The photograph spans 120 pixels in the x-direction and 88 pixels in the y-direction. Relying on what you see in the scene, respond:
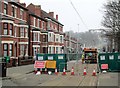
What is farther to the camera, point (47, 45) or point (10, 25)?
point (47, 45)

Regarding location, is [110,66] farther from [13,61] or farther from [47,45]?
[47,45]

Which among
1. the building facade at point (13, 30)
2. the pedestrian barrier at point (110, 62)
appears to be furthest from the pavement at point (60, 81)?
the building facade at point (13, 30)

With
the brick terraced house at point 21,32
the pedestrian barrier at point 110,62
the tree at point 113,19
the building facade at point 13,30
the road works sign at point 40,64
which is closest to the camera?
the road works sign at point 40,64

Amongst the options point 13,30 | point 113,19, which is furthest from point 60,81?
point 113,19

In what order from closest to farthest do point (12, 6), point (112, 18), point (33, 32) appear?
1. point (12, 6)
2. point (112, 18)
3. point (33, 32)

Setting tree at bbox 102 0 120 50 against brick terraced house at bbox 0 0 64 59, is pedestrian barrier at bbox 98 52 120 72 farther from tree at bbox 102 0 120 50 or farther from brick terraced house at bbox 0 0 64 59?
tree at bbox 102 0 120 50

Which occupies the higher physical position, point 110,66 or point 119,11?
point 119,11

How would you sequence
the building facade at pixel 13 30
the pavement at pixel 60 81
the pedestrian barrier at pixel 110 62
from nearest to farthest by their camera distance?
the pavement at pixel 60 81 → the pedestrian barrier at pixel 110 62 → the building facade at pixel 13 30

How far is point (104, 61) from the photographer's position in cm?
3167

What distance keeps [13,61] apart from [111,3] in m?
20.8

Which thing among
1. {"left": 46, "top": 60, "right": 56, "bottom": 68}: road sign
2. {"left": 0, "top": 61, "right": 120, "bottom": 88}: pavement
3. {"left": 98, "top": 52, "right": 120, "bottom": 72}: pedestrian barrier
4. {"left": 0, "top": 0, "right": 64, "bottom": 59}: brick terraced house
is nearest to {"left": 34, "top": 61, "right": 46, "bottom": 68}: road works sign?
{"left": 46, "top": 60, "right": 56, "bottom": 68}: road sign

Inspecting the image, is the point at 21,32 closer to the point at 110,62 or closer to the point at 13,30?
the point at 13,30

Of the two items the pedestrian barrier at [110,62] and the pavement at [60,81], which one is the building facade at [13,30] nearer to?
the pedestrian barrier at [110,62]

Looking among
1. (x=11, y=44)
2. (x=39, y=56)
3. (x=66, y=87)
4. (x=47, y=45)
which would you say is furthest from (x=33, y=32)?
(x=66, y=87)
